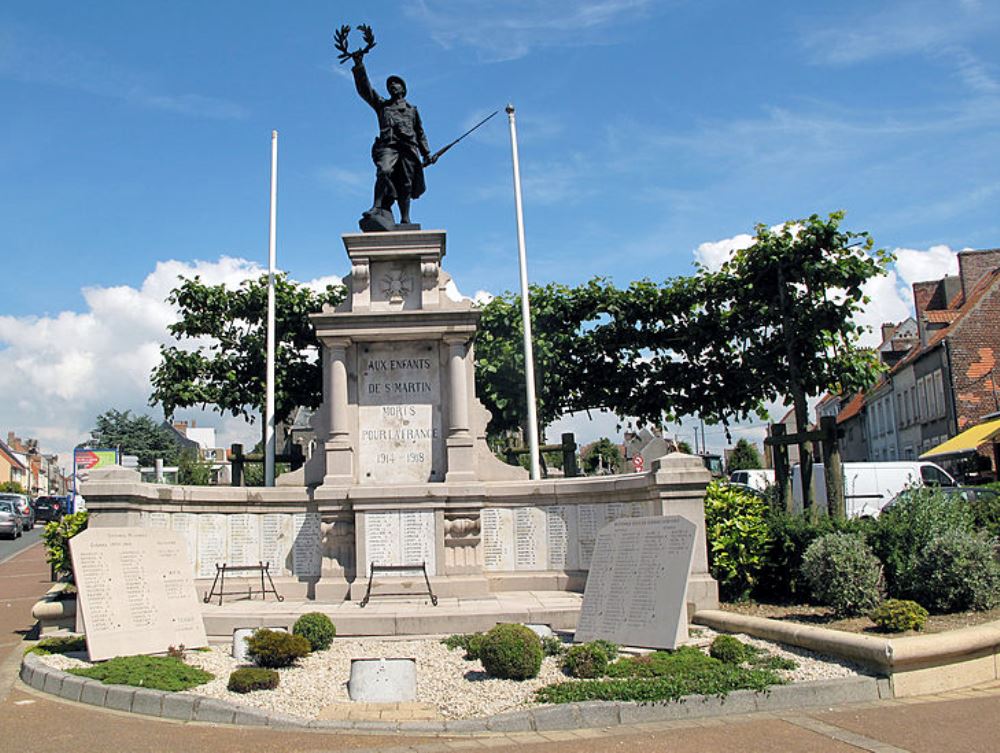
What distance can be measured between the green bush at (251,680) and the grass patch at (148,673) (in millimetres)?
442

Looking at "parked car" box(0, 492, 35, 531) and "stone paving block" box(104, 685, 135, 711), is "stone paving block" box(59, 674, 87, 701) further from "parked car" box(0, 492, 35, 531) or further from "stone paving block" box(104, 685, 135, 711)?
"parked car" box(0, 492, 35, 531)

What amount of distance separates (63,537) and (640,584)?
10.1 meters

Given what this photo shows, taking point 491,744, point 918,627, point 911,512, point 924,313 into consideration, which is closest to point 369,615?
point 491,744

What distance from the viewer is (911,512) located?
1295 centimetres

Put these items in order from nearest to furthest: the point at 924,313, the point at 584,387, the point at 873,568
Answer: the point at 873,568, the point at 584,387, the point at 924,313

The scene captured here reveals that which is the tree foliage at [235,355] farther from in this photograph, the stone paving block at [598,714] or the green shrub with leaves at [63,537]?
the stone paving block at [598,714]

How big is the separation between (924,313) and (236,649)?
42175 millimetres

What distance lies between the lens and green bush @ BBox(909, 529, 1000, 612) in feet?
36.2

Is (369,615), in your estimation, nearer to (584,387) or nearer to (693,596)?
(693,596)

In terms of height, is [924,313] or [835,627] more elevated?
[924,313]

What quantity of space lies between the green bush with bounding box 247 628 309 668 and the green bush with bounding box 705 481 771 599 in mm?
→ 6170

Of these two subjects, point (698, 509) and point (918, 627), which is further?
point (698, 509)

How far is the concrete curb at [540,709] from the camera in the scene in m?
7.80

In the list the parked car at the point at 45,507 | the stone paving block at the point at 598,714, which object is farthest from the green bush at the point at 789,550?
the parked car at the point at 45,507
